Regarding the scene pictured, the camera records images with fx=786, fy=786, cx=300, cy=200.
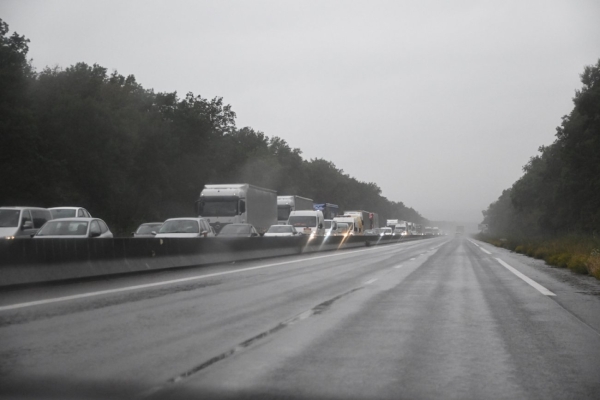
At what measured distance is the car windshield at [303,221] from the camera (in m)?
53.8

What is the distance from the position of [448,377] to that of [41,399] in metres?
3.43

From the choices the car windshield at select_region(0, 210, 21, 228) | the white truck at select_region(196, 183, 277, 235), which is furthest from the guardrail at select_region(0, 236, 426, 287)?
the white truck at select_region(196, 183, 277, 235)

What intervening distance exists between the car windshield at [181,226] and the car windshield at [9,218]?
19.7 ft

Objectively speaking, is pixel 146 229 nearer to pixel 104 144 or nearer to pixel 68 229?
pixel 68 229

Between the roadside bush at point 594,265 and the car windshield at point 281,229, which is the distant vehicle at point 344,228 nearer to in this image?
the car windshield at point 281,229

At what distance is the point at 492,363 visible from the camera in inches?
301

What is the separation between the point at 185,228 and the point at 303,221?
23776 mm

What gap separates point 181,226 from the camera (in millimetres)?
31141

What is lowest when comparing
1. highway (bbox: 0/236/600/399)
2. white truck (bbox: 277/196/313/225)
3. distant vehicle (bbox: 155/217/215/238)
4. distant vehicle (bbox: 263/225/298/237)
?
highway (bbox: 0/236/600/399)

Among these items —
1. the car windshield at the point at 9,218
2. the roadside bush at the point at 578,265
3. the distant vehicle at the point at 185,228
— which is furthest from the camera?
the distant vehicle at the point at 185,228

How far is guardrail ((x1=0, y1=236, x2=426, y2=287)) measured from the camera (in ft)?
50.3

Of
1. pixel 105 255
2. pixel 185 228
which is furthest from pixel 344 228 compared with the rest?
pixel 105 255

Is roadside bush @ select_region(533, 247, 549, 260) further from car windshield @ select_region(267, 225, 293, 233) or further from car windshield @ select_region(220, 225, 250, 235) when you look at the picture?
car windshield @ select_region(267, 225, 293, 233)

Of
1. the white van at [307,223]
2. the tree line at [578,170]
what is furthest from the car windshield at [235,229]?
the tree line at [578,170]
